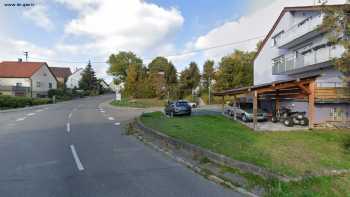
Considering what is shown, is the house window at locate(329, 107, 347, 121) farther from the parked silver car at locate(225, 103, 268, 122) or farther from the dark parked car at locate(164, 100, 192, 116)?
the dark parked car at locate(164, 100, 192, 116)

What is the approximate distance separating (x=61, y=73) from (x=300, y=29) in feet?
287

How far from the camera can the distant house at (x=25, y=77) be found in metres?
59.0

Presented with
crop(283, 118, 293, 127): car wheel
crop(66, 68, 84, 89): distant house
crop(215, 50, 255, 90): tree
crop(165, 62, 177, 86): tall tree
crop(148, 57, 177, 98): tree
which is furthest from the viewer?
crop(66, 68, 84, 89): distant house

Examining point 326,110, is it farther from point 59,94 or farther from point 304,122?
point 59,94

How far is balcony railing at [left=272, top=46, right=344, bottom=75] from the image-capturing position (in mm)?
21094

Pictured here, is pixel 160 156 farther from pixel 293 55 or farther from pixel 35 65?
pixel 35 65

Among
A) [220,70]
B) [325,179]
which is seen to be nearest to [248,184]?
[325,179]

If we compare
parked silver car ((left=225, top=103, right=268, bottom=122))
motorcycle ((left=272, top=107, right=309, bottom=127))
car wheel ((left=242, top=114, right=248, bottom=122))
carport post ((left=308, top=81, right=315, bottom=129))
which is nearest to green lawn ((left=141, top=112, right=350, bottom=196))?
carport post ((left=308, top=81, right=315, bottom=129))

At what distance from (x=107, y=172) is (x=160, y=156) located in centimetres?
250

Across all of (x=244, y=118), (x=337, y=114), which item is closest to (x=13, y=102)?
(x=244, y=118)

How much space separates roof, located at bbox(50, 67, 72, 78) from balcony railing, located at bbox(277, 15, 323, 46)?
81.6 metres

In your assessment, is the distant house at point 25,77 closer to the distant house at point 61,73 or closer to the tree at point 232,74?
the distant house at point 61,73

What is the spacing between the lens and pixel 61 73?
96.7m

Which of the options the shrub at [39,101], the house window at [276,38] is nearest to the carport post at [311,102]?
the house window at [276,38]
